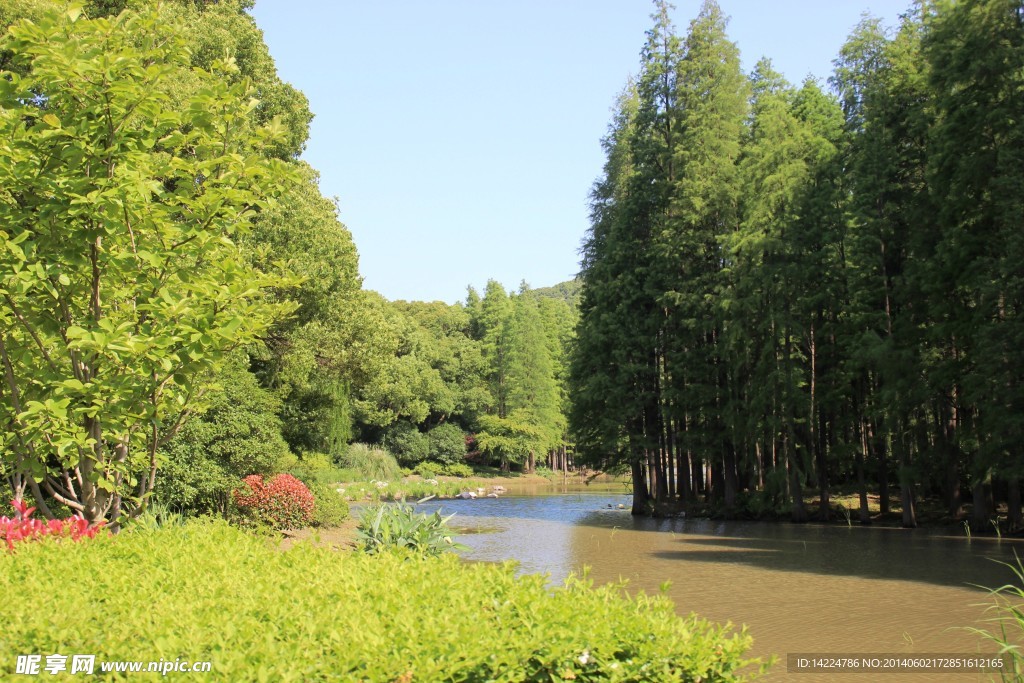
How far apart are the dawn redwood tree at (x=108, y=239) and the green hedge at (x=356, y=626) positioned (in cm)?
114

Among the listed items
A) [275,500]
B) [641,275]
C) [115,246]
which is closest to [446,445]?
[641,275]

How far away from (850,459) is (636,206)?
1153cm

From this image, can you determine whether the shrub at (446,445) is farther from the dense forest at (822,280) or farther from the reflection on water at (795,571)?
the reflection on water at (795,571)

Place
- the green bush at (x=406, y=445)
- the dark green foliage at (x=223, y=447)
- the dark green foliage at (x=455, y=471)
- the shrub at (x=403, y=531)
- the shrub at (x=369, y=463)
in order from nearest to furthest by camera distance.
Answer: the shrub at (x=403, y=531)
the dark green foliage at (x=223, y=447)
the shrub at (x=369, y=463)
the dark green foliage at (x=455, y=471)
the green bush at (x=406, y=445)

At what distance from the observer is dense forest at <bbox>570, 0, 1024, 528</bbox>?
769 inches

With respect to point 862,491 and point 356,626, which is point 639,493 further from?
point 356,626

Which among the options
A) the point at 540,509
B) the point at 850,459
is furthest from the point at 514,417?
the point at 850,459

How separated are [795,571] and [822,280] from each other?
42.5 ft

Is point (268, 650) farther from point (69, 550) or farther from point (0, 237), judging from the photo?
point (0, 237)

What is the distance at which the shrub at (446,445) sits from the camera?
5818cm

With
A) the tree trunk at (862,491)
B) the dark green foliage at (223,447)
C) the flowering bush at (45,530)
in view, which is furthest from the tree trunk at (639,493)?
the flowering bush at (45,530)

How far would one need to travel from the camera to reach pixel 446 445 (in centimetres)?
5822

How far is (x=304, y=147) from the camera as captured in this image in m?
24.3

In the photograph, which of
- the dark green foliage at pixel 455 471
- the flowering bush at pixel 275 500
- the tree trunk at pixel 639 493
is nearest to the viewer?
the flowering bush at pixel 275 500
